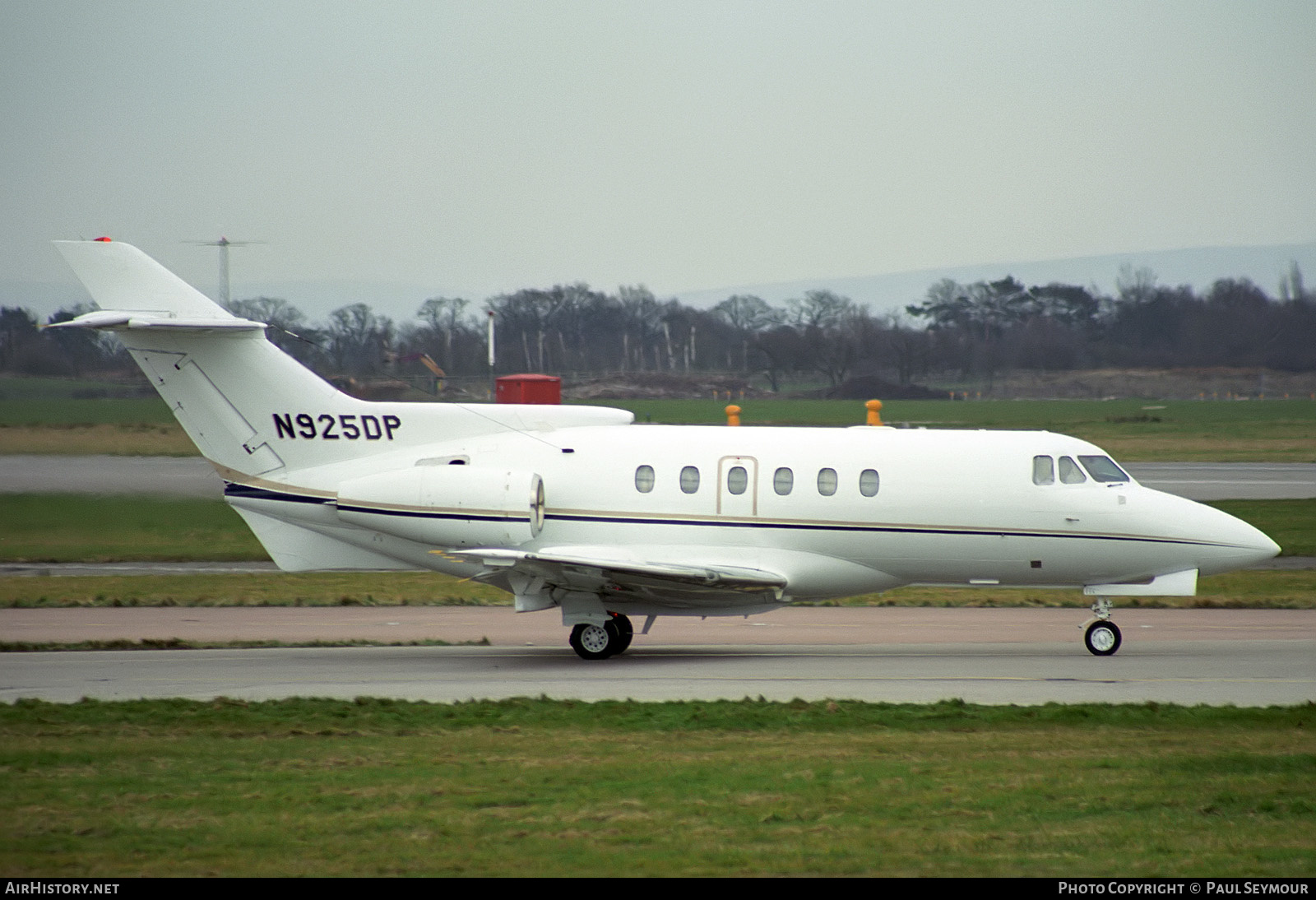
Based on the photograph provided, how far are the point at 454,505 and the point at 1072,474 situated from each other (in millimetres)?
8693

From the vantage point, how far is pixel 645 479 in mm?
18109

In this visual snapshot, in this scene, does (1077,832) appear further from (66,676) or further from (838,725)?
(66,676)

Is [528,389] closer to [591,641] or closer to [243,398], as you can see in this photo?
[243,398]

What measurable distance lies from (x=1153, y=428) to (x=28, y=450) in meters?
52.2

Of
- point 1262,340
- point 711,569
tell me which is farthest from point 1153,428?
point 711,569

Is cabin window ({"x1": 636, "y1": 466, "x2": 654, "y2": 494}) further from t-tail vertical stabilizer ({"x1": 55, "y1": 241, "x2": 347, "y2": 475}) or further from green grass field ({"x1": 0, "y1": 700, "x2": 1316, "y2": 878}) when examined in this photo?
green grass field ({"x1": 0, "y1": 700, "x2": 1316, "y2": 878})

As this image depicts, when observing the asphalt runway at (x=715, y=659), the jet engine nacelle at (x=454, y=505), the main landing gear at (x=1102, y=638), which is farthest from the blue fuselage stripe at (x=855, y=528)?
the asphalt runway at (x=715, y=659)

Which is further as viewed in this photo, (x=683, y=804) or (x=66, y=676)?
(x=66, y=676)

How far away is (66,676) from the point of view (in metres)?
15.9

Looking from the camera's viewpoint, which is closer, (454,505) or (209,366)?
(454,505)

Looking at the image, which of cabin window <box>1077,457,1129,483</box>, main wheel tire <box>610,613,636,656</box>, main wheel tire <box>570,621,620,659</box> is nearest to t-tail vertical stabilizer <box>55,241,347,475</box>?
main wheel tire <box>570,621,620,659</box>

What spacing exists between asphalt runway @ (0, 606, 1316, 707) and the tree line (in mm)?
28049

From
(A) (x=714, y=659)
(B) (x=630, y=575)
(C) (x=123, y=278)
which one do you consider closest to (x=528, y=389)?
(C) (x=123, y=278)

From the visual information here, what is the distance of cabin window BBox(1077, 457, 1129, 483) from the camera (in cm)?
1820
